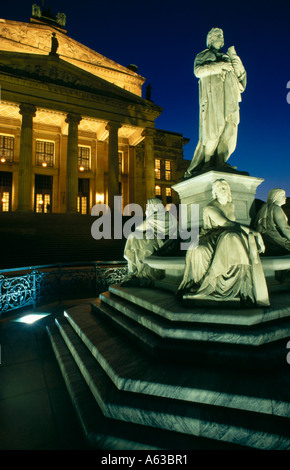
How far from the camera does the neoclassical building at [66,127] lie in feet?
67.2

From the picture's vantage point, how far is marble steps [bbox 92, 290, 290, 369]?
205cm

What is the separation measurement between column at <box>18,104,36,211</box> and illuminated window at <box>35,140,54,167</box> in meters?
6.12

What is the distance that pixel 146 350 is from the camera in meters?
2.45

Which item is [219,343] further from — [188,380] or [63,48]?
[63,48]

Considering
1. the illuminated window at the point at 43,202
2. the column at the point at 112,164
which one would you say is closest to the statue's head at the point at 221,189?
the column at the point at 112,164

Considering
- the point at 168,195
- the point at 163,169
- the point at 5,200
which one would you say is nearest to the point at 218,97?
the point at 5,200

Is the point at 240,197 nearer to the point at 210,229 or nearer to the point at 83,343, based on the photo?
the point at 210,229

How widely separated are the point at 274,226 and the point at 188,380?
110 inches

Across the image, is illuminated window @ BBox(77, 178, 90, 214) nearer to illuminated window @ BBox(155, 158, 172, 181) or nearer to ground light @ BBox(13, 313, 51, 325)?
illuminated window @ BBox(155, 158, 172, 181)

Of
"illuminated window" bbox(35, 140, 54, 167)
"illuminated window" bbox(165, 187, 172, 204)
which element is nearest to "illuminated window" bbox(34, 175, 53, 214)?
"illuminated window" bbox(35, 140, 54, 167)

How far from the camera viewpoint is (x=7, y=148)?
24.9 metres

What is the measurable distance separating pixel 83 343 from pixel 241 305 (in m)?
2.15

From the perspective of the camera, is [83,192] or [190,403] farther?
[83,192]
